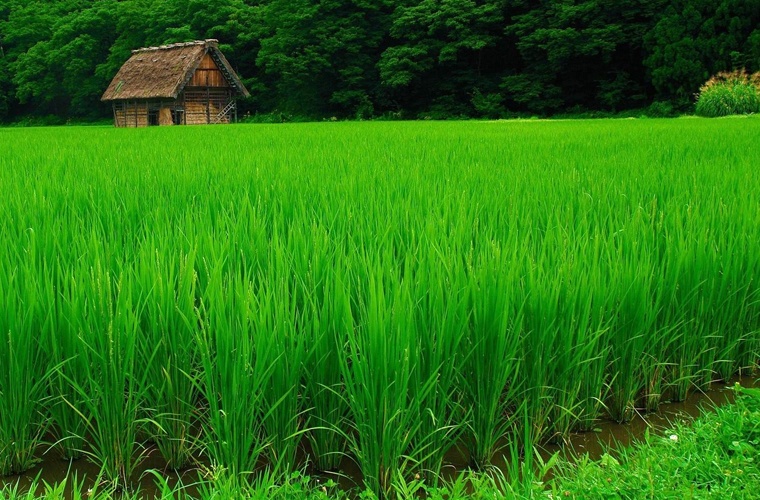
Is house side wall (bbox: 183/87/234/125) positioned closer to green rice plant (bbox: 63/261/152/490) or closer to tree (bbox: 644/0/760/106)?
tree (bbox: 644/0/760/106)

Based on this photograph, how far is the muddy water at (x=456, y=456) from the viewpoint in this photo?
1.63m

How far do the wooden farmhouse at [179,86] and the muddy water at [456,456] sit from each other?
26763 millimetres

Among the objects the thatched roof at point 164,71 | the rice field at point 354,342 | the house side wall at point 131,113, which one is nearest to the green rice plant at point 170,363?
the rice field at point 354,342

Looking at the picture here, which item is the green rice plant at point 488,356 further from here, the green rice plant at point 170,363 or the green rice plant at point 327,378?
the green rice plant at point 170,363

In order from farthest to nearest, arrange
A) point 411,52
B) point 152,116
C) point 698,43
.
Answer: point 152,116
point 411,52
point 698,43

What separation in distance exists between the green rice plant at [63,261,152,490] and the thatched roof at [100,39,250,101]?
26718 millimetres

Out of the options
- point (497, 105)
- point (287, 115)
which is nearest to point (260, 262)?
point (497, 105)

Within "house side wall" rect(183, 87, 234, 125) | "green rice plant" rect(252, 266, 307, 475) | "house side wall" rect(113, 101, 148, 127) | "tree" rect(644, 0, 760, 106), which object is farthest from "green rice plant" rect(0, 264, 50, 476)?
"house side wall" rect(113, 101, 148, 127)

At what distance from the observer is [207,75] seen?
2862 centimetres

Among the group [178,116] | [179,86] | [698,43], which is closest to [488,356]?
[698,43]

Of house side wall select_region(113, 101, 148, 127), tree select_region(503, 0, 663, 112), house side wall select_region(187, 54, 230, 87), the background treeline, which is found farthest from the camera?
house side wall select_region(113, 101, 148, 127)

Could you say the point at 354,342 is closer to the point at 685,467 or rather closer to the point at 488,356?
the point at 488,356

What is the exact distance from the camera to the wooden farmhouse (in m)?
27.4

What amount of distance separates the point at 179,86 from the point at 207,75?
2325 mm
